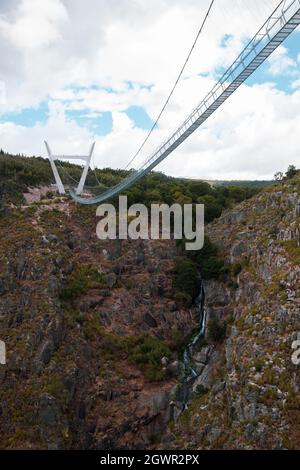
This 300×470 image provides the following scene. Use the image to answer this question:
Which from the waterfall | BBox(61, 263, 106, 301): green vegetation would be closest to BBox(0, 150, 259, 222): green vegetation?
the waterfall

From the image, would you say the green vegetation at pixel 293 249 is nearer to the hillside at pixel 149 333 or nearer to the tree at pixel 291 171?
the hillside at pixel 149 333

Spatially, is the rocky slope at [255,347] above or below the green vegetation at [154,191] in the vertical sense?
below

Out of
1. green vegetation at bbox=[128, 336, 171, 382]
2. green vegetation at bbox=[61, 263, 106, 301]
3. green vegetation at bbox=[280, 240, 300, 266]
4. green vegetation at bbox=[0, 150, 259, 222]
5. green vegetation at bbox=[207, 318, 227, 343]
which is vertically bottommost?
green vegetation at bbox=[128, 336, 171, 382]

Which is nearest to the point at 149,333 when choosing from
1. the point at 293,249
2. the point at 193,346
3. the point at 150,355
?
the point at 150,355

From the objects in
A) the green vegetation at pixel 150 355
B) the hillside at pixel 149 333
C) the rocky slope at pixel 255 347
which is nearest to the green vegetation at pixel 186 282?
the hillside at pixel 149 333

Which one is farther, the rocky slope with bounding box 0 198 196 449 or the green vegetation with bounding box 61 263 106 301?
the green vegetation with bounding box 61 263 106 301

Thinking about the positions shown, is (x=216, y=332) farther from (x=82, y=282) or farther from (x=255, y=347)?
(x=82, y=282)

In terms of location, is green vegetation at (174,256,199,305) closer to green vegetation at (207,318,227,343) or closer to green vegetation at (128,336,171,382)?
green vegetation at (207,318,227,343)
